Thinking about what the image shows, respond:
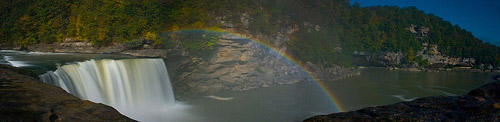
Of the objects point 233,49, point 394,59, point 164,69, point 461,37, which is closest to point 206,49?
point 233,49

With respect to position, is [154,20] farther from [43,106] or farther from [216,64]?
[43,106]

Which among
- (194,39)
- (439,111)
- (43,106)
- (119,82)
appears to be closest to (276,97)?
(194,39)

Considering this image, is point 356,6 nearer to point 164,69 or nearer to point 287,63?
point 287,63

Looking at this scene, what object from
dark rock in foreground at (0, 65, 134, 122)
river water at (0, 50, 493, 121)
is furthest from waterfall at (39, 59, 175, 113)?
dark rock in foreground at (0, 65, 134, 122)

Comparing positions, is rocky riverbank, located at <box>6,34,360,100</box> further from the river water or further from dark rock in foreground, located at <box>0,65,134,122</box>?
dark rock in foreground, located at <box>0,65,134,122</box>

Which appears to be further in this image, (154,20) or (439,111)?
(154,20)

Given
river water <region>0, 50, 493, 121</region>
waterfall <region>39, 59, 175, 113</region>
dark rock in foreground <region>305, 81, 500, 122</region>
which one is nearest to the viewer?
dark rock in foreground <region>305, 81, 500, 122</region>

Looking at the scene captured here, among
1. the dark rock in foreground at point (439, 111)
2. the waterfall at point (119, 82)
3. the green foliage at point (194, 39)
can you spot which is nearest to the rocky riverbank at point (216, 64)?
the green foliage at point (194, 39)

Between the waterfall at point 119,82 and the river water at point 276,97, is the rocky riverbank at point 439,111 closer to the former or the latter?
the waterfall at point 119,82
